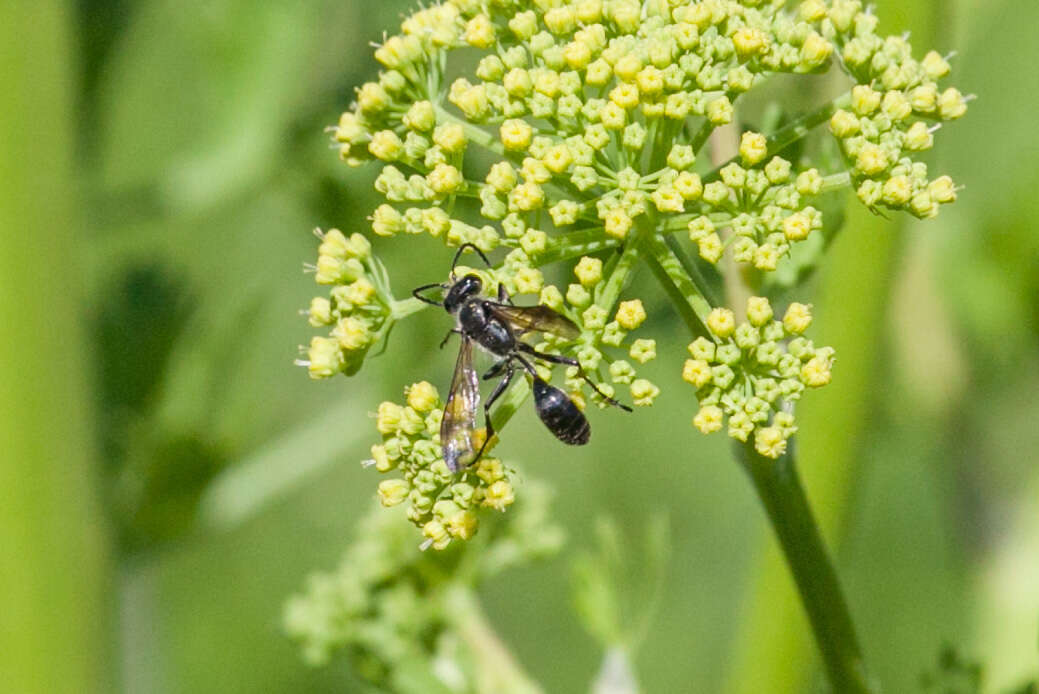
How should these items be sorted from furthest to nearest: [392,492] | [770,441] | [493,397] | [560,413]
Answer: [493,397]
[560,413]
[392,492]
[770,441]

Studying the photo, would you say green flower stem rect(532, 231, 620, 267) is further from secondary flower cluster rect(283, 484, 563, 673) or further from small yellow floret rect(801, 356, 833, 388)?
secondary flower cluster rect(283, 484, 563, 673)

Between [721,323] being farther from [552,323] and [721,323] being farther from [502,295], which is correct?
[502,295]

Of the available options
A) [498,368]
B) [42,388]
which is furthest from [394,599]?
[42,388]

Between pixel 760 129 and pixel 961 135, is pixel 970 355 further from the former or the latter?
pixel 760 129

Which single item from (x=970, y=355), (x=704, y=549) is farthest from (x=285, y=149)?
(x=704, y=549)

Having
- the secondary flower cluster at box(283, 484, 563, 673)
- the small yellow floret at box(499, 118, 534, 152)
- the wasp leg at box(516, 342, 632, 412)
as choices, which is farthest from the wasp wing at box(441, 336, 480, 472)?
the secondary flower cluster at box(283, 484, 563, 673)

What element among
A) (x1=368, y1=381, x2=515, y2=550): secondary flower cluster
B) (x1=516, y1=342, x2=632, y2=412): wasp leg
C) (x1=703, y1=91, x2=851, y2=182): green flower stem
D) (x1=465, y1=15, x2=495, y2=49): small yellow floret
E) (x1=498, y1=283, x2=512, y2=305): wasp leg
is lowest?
(x1=368, y1=381, x2=515, y2=550): secondary flower cluster
